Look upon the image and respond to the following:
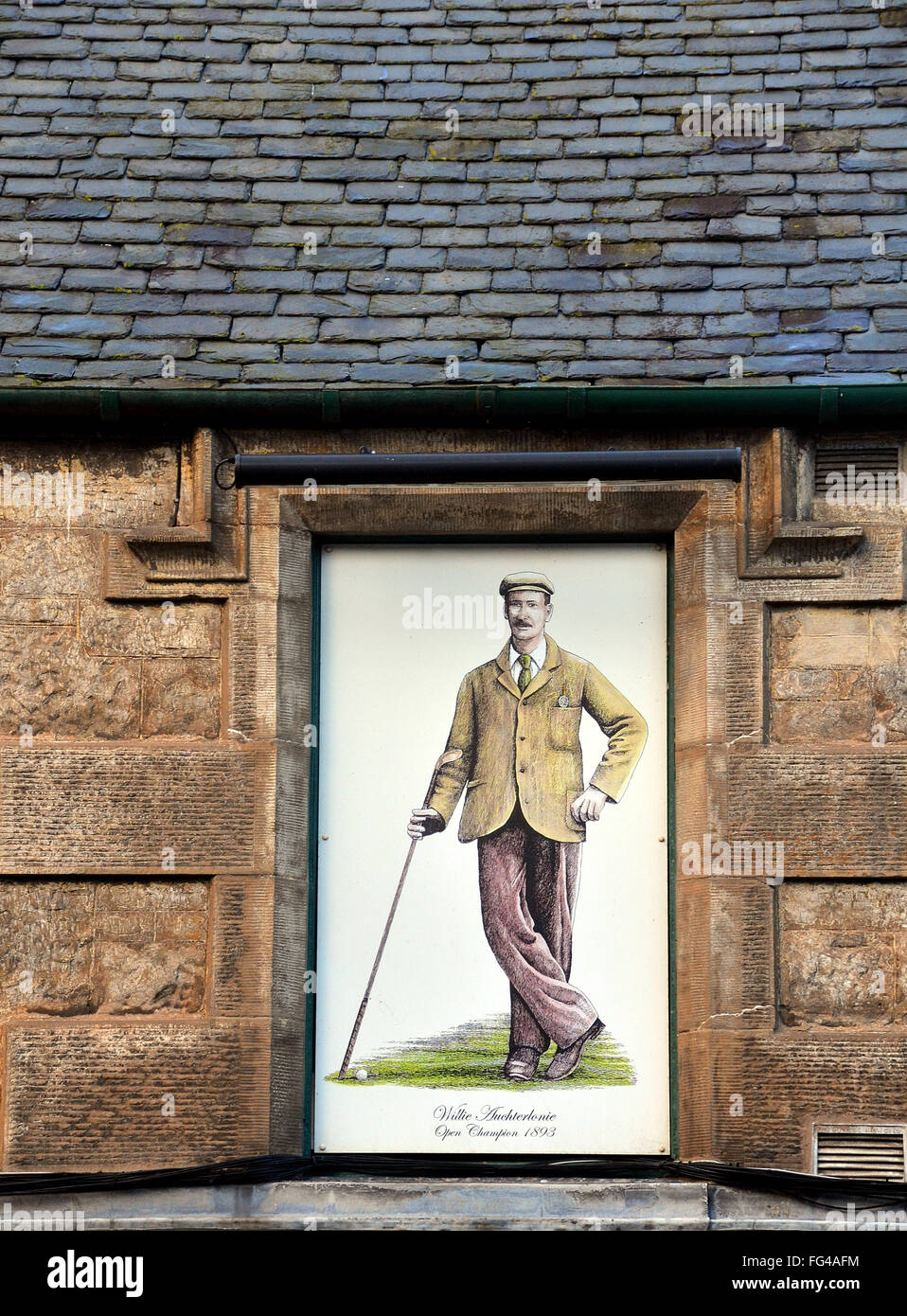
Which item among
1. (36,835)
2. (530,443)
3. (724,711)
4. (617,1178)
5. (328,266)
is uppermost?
(328,266)

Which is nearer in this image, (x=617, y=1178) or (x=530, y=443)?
(x=617, y=1178)


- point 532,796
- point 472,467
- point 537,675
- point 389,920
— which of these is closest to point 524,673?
point 537,675

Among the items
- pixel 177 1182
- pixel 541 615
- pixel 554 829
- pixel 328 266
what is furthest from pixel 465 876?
pixel 328 266

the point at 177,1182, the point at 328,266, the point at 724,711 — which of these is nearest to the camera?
the point at 177,1182

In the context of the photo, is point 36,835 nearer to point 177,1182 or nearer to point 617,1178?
point 177,1182

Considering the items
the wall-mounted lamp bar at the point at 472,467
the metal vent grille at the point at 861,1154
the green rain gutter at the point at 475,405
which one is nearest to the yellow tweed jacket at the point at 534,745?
the wall-mounted lamp bar at the point at 472,467

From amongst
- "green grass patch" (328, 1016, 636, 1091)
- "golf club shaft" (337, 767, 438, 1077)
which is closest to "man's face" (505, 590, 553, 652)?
"golf club shaft" (337, 767, 438, 1077)

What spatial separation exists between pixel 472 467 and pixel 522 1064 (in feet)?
7.66

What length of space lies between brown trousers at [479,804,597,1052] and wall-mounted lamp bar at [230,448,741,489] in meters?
1.36

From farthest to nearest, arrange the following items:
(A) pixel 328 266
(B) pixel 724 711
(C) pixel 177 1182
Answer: (A) pixel 328 266
(B) pixel 724 711
(C) pixel 177 1182

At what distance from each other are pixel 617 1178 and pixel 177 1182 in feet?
5.36

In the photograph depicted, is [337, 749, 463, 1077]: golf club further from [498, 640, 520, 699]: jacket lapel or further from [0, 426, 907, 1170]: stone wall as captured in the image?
[498, 640, 520, 699]: jacket lapel

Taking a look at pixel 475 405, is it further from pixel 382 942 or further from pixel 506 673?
pixel 382 942

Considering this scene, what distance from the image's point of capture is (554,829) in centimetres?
655
